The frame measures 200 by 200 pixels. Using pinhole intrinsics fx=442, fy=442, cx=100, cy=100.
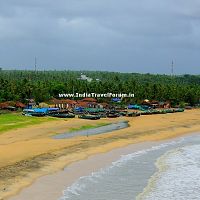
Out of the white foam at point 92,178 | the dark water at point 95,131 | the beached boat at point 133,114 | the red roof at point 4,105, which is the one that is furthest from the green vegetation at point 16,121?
the beached boat at point 133,114

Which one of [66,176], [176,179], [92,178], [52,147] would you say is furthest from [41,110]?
[176,179]

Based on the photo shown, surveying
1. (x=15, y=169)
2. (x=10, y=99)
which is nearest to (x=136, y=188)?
(x=15, y=169)

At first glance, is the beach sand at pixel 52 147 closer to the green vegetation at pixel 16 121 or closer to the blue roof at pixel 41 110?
the green vegetation at pixel 16 121

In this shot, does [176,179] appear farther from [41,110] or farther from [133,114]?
[133,114]

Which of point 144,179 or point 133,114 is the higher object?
point 133,114

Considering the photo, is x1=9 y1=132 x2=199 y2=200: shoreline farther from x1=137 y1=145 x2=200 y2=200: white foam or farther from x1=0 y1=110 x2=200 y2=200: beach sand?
x1=137 y1=145 x2=200 y2=200: white foam

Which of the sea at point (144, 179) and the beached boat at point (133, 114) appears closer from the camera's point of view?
the sea at point (144, 179)

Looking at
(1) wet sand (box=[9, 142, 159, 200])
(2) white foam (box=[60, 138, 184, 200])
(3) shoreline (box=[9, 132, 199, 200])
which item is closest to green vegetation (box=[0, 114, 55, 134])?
(3) shoreline (box=[9, 132, 199, 200])
